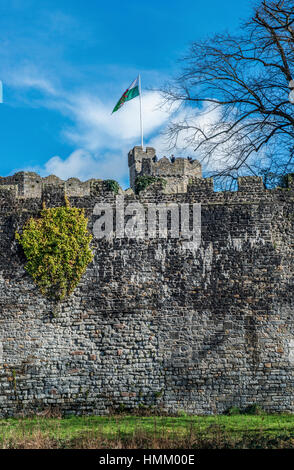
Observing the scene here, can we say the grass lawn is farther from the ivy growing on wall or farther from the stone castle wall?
the ivy growing on wall

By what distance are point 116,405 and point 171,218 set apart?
17.8 ft

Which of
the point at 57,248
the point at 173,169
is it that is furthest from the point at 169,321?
the point at 173,169

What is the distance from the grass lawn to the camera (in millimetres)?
10781

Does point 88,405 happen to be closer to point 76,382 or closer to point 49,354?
point 76,382

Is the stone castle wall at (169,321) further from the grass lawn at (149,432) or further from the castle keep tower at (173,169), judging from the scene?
the castle keep tower at (173,169)

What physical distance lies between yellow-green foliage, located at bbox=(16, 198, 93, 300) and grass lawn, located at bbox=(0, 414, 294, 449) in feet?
12.0

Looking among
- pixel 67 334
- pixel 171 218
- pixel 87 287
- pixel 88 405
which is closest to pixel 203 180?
pixel 171 218

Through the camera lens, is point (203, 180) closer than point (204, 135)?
No

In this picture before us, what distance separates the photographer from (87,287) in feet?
50.3

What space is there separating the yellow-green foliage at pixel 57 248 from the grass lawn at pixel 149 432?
12.0ft

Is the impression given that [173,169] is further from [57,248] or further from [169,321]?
[169,321]

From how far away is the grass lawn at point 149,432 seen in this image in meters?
10.8

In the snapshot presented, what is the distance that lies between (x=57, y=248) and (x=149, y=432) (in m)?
6.02

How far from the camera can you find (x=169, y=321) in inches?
590
